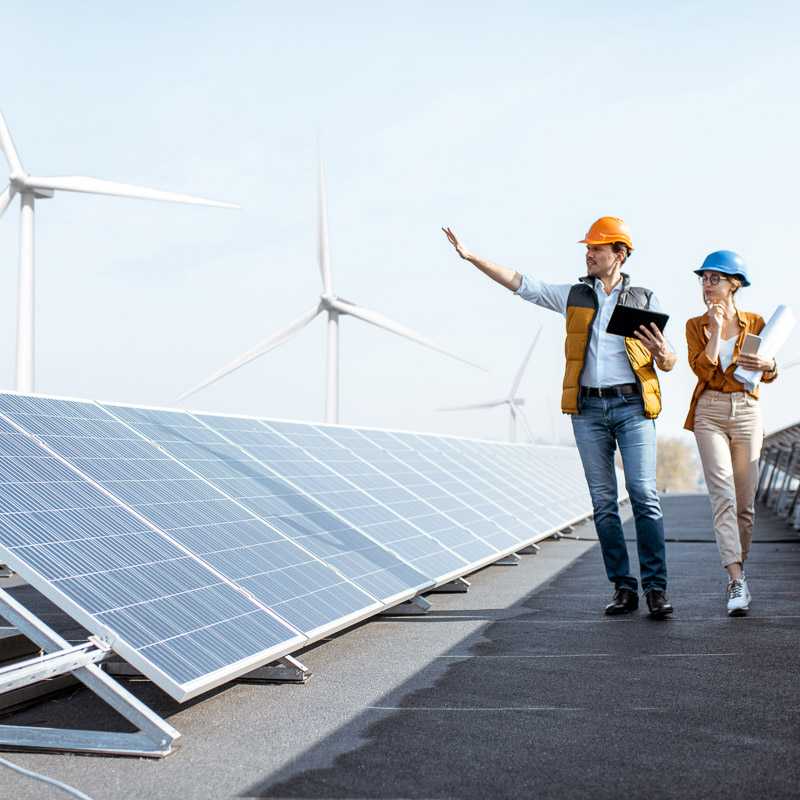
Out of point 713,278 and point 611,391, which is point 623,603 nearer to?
point 611,391

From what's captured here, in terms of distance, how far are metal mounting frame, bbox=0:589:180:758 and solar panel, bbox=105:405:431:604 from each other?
211 centimetres

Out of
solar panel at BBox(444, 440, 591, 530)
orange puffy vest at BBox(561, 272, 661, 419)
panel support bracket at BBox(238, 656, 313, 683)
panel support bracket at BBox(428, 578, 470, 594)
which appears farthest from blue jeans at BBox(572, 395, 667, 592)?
solar panel at BBox(444, 440, 591, 530)

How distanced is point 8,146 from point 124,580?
16278mm

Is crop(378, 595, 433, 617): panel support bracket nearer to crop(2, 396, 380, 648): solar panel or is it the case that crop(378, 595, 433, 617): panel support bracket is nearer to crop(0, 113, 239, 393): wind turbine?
crop(2, 396, 380, 648): solar panel

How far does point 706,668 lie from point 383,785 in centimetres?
277

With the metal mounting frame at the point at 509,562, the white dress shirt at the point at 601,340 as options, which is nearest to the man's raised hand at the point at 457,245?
the white dress shirt at the point at 601,340

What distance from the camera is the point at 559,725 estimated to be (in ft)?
16.5

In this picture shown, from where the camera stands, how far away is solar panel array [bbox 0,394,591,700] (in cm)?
516

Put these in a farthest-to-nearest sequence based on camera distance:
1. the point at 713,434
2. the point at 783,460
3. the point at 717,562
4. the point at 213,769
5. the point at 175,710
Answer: the point at 783,460
the point at 717,562
the point at 713,434
the point at 175,710
the point at 213,769

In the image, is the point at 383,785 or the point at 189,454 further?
the point at 189,454

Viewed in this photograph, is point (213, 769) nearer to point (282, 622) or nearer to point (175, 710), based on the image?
point (175, 710)

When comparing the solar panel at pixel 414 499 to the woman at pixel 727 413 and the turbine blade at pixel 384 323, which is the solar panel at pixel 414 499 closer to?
the woman at pixel 727 413

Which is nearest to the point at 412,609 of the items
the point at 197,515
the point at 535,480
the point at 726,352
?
the point at 197,515

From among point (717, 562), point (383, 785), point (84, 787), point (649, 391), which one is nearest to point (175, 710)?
point (84, 787)
